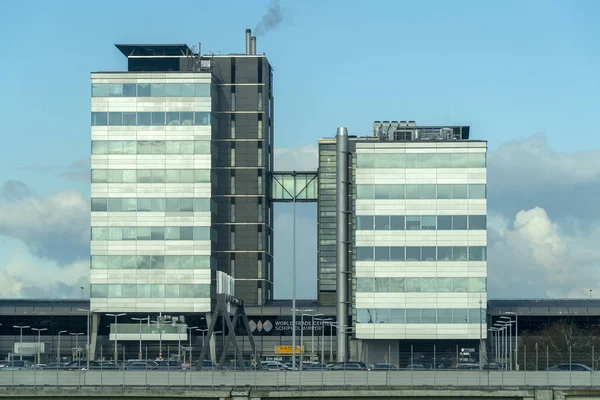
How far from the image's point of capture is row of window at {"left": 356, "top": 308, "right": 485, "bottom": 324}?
478ft

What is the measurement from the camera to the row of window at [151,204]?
15162 cm

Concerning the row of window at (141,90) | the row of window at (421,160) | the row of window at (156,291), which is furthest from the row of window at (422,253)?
the row of window at (141,90)

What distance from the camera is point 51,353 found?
169 meters

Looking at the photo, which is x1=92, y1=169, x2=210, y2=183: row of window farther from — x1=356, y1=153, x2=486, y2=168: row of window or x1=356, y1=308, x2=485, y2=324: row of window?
x1=356, y1=308, x2=485, y2=324: row of window

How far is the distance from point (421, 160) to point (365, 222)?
10.0 meters

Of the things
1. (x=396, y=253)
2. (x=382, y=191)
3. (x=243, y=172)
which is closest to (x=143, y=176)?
(x=243, y=172)

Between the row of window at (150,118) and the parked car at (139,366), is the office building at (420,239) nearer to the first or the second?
the row of window at (150,118)

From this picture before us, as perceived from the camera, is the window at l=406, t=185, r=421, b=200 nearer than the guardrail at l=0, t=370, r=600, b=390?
No

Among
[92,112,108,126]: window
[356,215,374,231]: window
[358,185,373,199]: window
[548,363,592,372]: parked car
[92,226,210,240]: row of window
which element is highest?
[92,112,108,126]: window

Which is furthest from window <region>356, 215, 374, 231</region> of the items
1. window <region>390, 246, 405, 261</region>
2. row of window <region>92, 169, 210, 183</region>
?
row of window <region>92, 169, 210, 183</region>

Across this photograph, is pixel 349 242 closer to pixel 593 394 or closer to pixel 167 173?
pixel 167 173

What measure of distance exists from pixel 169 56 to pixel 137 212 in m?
24.4

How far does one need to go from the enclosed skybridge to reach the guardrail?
95277mm

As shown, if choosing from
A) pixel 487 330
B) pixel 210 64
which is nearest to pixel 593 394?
pixel 487 330
